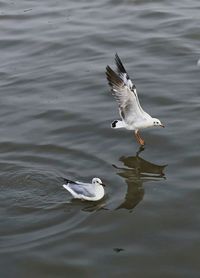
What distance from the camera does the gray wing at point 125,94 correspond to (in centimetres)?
1295

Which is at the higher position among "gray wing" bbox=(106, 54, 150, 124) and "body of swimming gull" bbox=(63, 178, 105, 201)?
"gray wing" bbox=(106, 54, 150, 124)

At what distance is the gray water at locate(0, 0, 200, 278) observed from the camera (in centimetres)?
1022

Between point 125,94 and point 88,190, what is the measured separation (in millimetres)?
2642

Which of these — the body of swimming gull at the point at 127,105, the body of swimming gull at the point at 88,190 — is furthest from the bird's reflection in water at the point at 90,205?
the body of swimming gull at the point at 127,105

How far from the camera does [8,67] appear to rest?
18.1 meters

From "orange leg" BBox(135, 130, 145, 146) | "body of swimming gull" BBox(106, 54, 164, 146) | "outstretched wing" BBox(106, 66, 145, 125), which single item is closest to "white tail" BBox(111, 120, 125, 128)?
"body of swimming gull" BBox(106, 54, 164, 146)

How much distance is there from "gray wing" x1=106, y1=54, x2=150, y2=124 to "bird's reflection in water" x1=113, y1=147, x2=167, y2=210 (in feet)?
2.28

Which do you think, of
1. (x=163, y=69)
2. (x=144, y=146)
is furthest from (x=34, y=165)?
(x=163, y=69)

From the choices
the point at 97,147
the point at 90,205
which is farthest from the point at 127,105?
the point at 90,205

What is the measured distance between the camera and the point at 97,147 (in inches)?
531

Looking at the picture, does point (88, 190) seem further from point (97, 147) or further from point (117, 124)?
point (117, 124)

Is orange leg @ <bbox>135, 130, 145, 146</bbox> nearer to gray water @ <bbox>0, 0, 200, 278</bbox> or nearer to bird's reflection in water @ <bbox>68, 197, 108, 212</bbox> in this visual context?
gray water @ <bbox>0, 0, 200, 278</bbox>

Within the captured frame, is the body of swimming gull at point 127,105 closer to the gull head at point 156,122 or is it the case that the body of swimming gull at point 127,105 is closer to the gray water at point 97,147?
the gull head at point 156,122

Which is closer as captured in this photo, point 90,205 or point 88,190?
point 88,190
